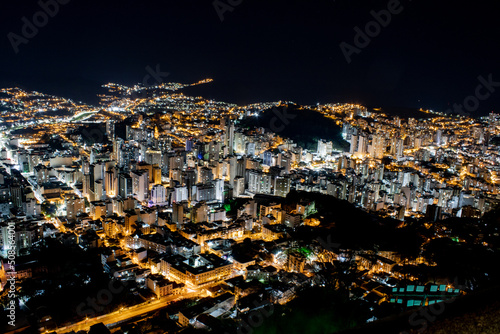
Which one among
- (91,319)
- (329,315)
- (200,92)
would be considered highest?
(200,92)

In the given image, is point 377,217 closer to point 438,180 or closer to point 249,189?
point 249,189

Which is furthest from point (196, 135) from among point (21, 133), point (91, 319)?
point (91, 319)

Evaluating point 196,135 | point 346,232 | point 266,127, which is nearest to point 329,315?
point 346,232

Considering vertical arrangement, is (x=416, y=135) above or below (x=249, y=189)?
above

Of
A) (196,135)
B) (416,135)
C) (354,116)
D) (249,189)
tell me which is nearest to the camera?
(249,189)

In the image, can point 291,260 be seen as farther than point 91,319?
Yes

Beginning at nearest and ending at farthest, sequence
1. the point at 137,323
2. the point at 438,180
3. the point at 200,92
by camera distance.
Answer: the point at 137,323 → the point at 438,180 → the point at 200,92
